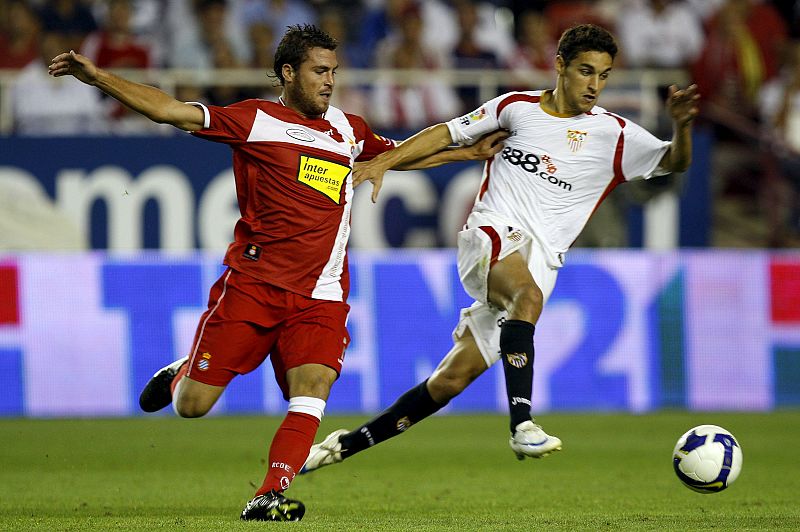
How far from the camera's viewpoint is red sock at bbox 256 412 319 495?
19.9 ft

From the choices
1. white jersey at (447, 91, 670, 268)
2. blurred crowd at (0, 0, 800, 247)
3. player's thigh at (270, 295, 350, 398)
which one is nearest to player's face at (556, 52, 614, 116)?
white jersey at (447, 91, 670, 268)

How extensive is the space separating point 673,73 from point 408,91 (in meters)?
2.86

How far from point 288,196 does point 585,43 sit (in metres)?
1.75

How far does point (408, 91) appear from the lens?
14203mm

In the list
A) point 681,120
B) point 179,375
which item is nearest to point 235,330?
point 179,375

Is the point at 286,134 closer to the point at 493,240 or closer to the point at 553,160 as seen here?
the point at 493,240

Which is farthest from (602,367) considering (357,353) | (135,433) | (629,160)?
(629,160)

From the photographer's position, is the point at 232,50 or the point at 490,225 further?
the point at 232,50

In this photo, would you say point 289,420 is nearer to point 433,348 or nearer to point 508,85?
point 433,348

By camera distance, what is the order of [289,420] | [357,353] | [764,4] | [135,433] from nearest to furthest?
1. [289,420]
2. [135,433]
3. [357,353]
4. [764,4]

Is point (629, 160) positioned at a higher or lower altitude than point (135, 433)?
higher

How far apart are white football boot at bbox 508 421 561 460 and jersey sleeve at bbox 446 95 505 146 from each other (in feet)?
5.77

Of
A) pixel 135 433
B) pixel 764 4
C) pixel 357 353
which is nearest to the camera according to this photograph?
pixel 135 433

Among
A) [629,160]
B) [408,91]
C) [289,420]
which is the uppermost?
[408,91]
